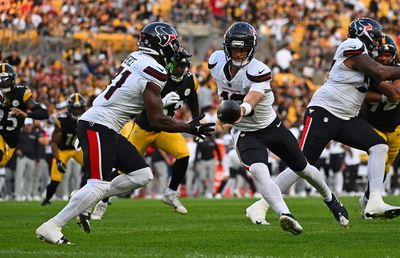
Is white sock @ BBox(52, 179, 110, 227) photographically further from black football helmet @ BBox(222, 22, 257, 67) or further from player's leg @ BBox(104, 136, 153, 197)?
black football helmet @ BBox(222, 22, 257, 67)

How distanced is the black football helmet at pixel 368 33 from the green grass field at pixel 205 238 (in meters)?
1.85

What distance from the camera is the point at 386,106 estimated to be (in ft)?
34.8

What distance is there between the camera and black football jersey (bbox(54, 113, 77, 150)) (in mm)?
15625

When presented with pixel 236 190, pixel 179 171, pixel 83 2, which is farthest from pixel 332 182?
pixel 179 171

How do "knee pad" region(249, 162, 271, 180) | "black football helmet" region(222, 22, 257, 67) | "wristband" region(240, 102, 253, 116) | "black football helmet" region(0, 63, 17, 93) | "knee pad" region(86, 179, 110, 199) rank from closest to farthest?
"knee pad" region(86, 179, 110, 199) < "wristband" region(240, 102, 253, 116) < "knee pad" region(249, 162, 271, 180) < "black football helmet" region(222, 22, 257, 67) < "black football helmet" region(0, 63, 17, 93)

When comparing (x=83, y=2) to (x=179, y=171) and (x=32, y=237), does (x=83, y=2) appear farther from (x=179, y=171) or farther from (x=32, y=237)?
(x=32, y=237)

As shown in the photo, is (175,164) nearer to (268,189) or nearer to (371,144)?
(371,144)

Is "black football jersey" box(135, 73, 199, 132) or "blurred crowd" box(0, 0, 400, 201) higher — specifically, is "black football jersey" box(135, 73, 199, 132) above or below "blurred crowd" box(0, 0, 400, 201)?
above

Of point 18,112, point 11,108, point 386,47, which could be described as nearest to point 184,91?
point 18,112

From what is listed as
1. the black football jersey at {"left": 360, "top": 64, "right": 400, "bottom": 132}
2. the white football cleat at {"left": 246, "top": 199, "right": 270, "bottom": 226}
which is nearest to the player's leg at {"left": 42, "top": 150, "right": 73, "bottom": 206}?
the white football cleat at {"left": 246, "top": 199, "right": 270, "bottom": 226}

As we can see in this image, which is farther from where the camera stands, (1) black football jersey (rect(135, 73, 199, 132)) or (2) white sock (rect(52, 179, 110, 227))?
(1) black football jersey (rect(135, 73, 199, 132))

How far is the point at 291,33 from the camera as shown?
2975cm

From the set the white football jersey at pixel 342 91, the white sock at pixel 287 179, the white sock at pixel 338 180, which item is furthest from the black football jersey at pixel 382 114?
the white sock at pixel 338 180

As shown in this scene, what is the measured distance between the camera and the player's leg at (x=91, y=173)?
7.77m
